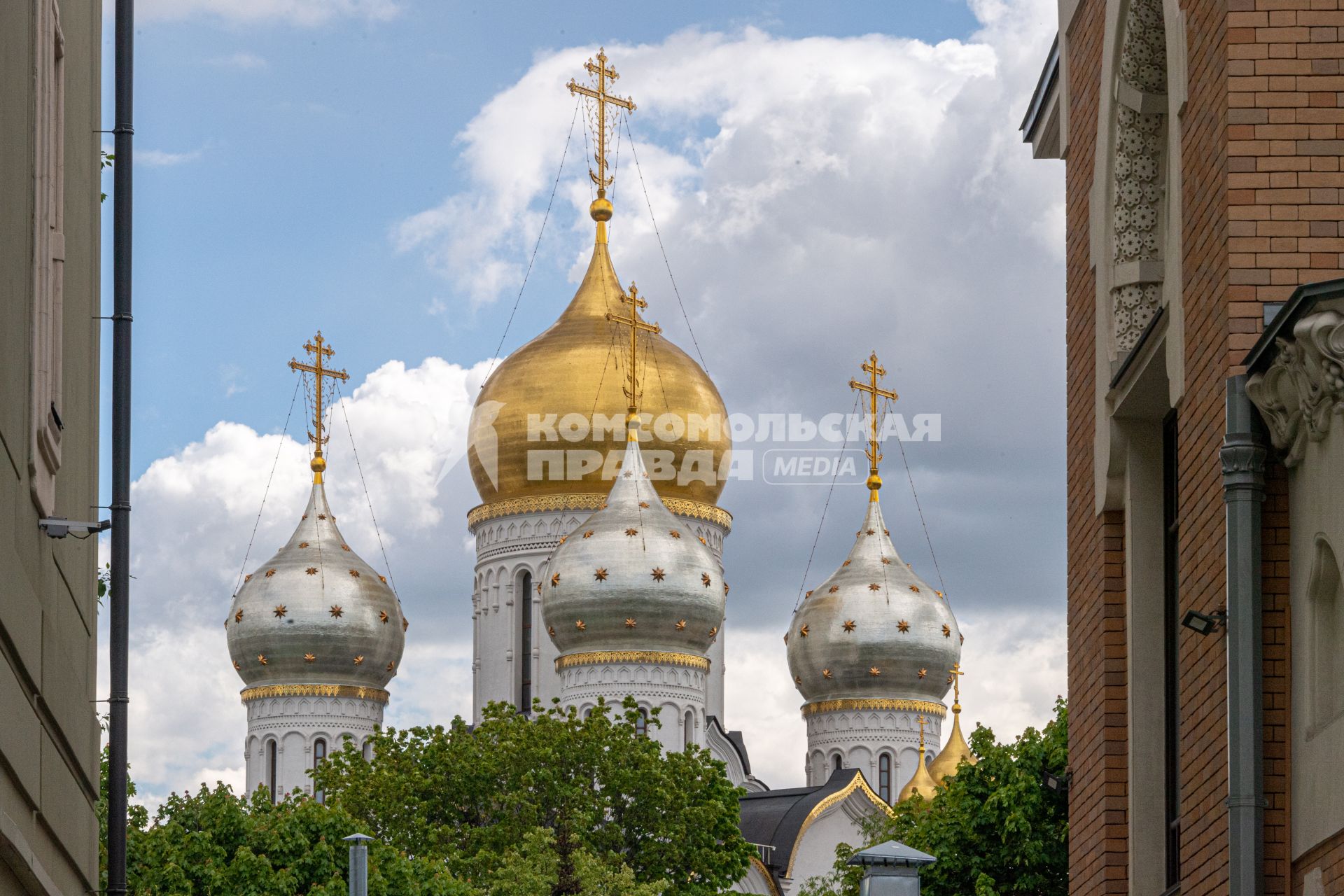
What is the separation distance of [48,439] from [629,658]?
4826cm

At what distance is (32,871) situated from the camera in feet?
30.6

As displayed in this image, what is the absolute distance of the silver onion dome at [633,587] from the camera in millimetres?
57594

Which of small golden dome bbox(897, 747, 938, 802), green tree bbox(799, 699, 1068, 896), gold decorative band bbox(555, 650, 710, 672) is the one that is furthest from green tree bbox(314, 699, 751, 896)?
small golden dome bbox(897, 747, 938, 802)

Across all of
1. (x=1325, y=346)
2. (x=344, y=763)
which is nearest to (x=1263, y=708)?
(x=1325, y=346)

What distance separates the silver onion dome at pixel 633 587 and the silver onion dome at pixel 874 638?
7774 mm

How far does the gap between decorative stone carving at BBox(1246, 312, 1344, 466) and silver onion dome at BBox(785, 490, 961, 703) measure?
5609 cm

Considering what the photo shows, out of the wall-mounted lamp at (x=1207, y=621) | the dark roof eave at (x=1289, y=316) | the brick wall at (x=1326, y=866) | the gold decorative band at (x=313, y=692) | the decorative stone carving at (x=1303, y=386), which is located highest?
the gold decorative band at (x=313, y=692)

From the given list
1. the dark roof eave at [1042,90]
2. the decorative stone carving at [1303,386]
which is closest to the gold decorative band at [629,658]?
the dark roof eave at [1042,90]

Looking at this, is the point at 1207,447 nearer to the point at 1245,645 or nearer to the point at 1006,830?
the point at 1245,645

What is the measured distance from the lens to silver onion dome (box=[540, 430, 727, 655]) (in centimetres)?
5759

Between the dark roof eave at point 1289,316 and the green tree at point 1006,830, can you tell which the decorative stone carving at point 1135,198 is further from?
the green tree at point 1006,830

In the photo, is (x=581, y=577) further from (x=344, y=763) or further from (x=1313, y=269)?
(x=1313, y=269)

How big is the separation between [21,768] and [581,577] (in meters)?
48.5

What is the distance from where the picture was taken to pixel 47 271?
10.3 m
